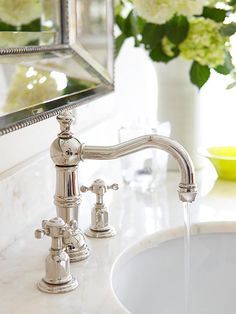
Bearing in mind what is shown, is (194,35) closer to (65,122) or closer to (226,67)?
(226,67)

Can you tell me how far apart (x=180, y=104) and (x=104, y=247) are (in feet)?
1.76

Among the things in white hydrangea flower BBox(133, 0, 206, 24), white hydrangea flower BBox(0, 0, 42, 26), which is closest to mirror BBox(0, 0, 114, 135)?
white hydrangea flower BBox(0, 0, 42, 26)

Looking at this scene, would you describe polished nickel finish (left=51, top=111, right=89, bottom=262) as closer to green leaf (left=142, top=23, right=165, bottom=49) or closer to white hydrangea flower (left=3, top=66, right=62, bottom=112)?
white hydrangea flower (left=3, top=66, right=62, bottom=112)

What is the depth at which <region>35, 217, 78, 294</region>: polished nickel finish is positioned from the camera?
0.75m

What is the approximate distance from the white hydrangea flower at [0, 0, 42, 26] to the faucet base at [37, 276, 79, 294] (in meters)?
0.37

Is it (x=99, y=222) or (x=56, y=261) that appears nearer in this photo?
(x=56, y=261)

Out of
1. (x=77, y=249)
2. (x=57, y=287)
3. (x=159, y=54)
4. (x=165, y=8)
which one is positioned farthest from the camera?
(x=159, y=54)

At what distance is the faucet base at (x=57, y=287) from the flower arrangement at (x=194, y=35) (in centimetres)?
61

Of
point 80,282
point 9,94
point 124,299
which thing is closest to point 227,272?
point 124,299

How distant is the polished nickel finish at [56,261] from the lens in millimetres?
754

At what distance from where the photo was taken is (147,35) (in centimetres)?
129

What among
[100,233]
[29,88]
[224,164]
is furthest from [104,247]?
[224,164]

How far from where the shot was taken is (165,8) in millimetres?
1199

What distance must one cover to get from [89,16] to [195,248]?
490 mm
